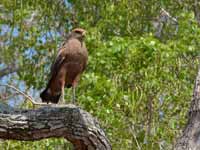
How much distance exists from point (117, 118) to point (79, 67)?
1.93 feet

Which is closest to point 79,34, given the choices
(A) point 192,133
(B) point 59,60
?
(B) point 59,60

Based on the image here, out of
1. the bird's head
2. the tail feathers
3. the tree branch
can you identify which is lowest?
the tree branch

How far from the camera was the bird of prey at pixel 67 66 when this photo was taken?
5.37 metres

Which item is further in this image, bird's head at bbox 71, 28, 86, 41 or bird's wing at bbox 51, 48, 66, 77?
bird's head at bbox 71, 28, 86, 41

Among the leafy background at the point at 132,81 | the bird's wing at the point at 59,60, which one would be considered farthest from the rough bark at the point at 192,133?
the bird's wing at the point at 59,60

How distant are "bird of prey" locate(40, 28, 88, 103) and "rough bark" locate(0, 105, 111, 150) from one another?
189 cm

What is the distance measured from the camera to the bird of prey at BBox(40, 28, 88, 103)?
211 inches

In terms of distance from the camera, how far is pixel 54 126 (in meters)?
3.43

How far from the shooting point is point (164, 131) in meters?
5.91

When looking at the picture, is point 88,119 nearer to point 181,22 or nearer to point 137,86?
point 137,86

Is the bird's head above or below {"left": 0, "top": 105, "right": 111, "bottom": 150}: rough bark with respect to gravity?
above

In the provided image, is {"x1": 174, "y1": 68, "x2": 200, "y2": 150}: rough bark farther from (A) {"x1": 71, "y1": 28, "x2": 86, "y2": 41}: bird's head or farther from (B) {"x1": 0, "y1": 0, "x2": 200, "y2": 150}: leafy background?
(A) {"x1": 71, "y1": 28, "x2": 86, "y2": 41}: bird's head

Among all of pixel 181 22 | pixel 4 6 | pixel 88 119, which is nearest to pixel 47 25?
pixel 4 6

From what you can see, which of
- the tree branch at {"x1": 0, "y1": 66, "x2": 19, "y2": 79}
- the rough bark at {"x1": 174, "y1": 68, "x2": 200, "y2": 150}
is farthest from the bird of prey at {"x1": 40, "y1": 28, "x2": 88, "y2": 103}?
the tree branch at {"x1": 0, "y1": 66, "x2": 19, "y2": 79}
